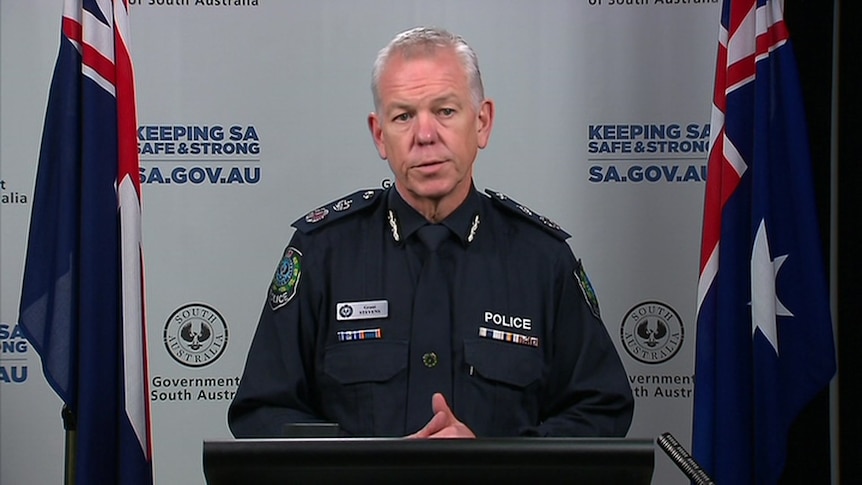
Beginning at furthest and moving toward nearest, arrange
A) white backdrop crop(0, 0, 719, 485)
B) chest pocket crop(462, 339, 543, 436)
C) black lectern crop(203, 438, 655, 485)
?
white backdrop crop(0, 0, 719, 485) < chest pocket crop(462, 339, 543, 436) < black lectern crop(203, 438, 655, 485)

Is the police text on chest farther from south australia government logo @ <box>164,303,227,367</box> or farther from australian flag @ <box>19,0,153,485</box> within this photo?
south australia government logo @ <box>164,303,227,367</box>

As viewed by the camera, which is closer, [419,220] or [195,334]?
[419,220]

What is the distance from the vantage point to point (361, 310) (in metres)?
2.40

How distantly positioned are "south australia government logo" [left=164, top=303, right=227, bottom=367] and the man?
2.66ft

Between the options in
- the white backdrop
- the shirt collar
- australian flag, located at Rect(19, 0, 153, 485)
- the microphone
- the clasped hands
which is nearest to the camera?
the microphone

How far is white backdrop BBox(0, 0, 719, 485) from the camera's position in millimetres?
3143

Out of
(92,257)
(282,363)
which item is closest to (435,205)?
(282,363)

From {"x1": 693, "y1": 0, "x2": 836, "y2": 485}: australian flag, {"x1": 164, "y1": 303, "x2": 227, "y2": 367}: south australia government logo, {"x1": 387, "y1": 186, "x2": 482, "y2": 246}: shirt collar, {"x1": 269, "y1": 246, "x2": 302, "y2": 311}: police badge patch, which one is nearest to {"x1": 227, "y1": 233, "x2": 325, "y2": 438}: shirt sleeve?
{"x1": 269, "y1": 246, "x2": 302, "y2": 311}: police badge patch

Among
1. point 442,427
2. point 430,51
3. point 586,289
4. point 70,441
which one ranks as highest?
point 430,51

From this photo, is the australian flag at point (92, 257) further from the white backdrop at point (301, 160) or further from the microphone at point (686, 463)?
the microphone at point (686, 463)

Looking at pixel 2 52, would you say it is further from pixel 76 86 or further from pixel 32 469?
pixel 32 469

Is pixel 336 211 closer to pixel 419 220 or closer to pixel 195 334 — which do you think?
pixel 419 220

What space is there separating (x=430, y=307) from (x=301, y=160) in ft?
3.22

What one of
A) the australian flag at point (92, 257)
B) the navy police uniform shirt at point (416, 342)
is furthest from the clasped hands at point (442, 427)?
the australian flag at point (92, 257)
